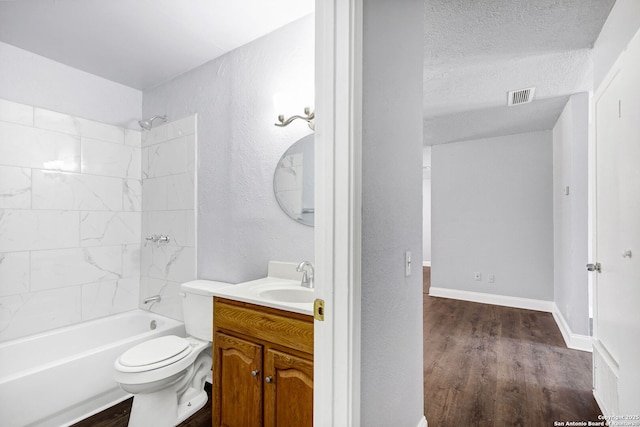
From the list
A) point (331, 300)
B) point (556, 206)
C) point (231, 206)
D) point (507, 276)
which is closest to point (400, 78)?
point (331, 300)

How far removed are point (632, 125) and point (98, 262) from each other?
11.2 feet

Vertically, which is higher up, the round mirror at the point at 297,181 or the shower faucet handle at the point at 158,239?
the round mirror at the point at 297,181

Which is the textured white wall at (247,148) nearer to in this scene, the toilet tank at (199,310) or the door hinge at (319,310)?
the toilet tank at (199,310)

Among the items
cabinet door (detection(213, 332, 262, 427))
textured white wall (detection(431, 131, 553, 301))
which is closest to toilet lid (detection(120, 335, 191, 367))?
cabinet door (detection(213, 332, 262, 427))

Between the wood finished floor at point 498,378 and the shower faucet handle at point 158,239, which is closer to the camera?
the wood finished floor at point 498,378

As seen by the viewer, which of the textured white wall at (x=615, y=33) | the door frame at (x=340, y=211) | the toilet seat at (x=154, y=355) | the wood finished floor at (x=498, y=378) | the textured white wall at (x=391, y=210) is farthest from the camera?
the wood finished floor at (x=498, y=378)

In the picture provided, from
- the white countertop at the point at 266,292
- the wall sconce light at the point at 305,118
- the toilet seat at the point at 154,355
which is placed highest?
the wall sconce light at the point at 305,118

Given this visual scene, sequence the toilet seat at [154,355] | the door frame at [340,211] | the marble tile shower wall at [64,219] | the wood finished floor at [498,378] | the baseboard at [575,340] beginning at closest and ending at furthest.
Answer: the door frame at [340,211] < the toilet seat at [154,355] < the wood finished floor at [498,378] < the marble tile shower wall at [64,219] < the baseboard at [575,340]

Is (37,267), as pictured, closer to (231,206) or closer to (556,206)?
Answer: (231,206)

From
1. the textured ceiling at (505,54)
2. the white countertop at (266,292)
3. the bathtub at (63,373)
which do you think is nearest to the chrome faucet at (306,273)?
the white countertop at (266,292)

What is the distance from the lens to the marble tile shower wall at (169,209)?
2480 mm

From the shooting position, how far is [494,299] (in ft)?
14.4

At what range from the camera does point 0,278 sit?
2129 mm

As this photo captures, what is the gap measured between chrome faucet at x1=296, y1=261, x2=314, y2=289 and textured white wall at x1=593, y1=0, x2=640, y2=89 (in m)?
1.81
